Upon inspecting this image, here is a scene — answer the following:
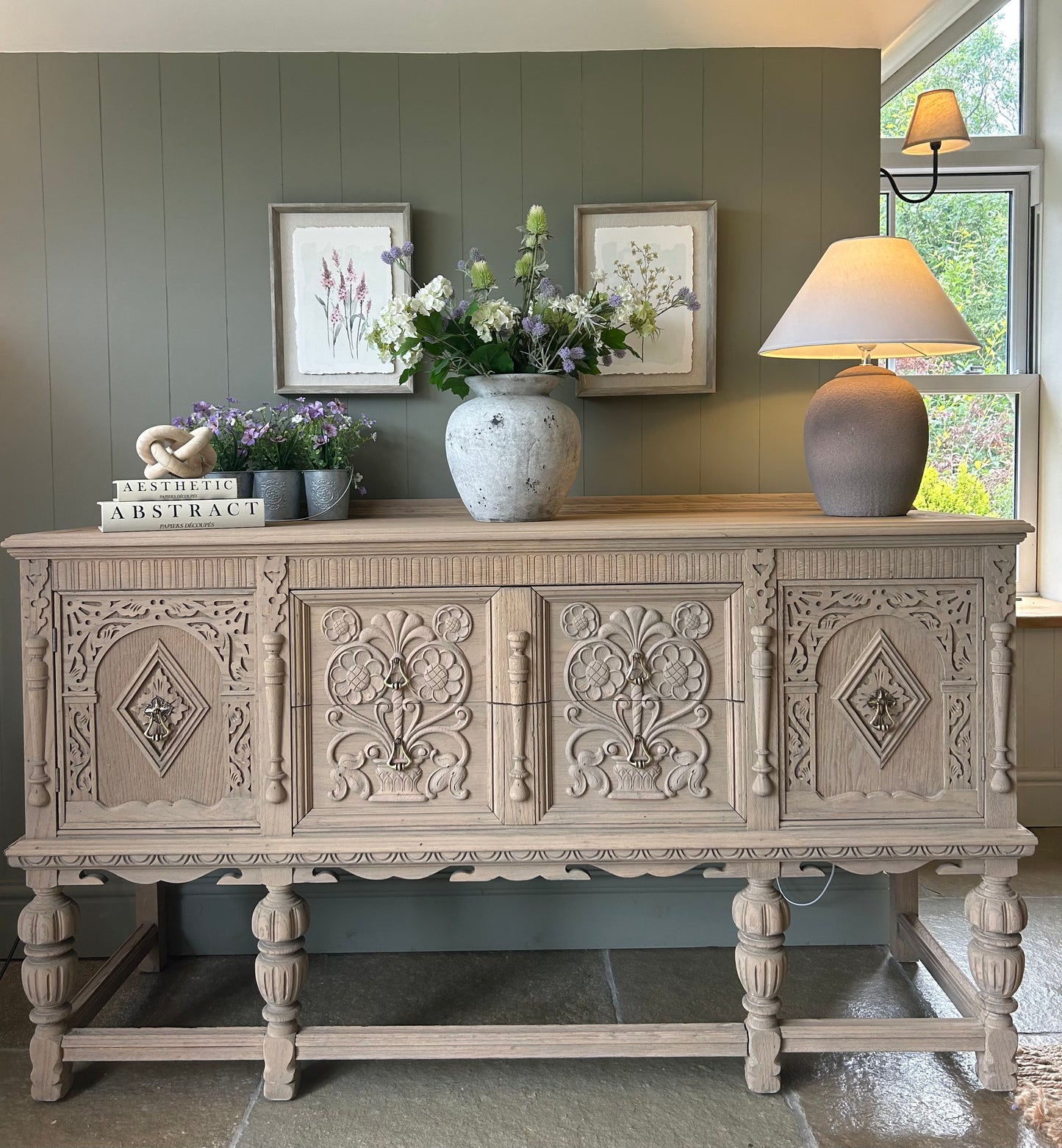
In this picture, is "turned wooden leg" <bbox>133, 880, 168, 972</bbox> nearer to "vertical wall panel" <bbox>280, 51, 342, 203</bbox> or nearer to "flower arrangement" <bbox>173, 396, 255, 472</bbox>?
"flower arrangement" <bbox>173, 396, 255, 472</bbox>

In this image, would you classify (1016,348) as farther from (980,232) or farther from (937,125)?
(937,125)

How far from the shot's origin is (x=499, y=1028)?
6.17ft

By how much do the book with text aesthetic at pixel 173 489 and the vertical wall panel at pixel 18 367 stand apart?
67 centimetres

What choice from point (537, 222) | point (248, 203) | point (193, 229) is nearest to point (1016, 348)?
point (537, 222)

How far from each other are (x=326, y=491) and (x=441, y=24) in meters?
1.19

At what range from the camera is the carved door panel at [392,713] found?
1.88 metres

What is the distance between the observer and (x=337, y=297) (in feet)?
7.94

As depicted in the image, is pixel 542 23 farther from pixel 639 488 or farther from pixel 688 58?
pixel 639 488

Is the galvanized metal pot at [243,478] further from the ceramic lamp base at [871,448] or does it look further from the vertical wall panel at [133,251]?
the ceramic lamp base at [871,448]

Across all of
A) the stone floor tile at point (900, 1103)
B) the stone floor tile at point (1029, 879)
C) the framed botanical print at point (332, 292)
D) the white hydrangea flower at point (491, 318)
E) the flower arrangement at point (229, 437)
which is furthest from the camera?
the stone floor tile at point (1029, 879)

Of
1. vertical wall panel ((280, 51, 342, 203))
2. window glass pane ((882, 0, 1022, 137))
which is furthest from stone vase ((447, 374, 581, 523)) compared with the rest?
window glass pane ((882, 0, 1022, 137))

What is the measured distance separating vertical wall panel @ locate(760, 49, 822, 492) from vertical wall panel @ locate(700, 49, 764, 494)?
0.8 inches

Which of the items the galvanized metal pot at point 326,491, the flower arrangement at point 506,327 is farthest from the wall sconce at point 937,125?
the galvanized metal pot at point 326,491

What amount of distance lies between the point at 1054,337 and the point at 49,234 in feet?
10.3
